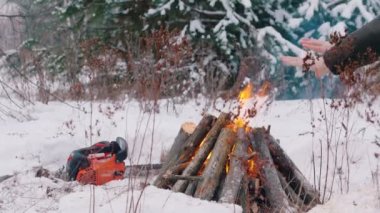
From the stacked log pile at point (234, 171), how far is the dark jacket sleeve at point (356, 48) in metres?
1.42

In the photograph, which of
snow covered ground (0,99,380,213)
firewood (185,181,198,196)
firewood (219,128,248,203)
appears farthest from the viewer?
firewood (185,181,198,196)

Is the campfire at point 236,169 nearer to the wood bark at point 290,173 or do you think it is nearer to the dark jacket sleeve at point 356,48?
the wood bark at point 290,173

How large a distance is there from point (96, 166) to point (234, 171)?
4.65ft

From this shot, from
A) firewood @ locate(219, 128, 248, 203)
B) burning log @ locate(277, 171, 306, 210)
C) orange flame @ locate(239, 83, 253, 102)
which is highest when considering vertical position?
orange flame @ locate(239, 83, 253, 102)

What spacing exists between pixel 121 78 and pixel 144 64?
2.41 m

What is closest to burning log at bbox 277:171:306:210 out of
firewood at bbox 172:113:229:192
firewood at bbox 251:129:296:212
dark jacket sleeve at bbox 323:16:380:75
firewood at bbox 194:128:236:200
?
firewood at bbox 251:129:296:212

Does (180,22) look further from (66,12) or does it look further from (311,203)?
(311,203)

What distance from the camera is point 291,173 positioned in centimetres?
397

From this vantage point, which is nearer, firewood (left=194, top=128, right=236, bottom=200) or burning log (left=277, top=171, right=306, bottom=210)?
firewood (left=194, top=128, right=236, bottom=200)

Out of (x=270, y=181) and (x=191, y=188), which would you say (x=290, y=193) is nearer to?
(x=270, y=181)

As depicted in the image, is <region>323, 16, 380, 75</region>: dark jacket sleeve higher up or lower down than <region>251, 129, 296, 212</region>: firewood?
higher up

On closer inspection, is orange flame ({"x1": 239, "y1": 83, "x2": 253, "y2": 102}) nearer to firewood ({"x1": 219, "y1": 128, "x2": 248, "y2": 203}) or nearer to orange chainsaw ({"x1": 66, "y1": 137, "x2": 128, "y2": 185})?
firewood ({"x1": 219, "y1": 128, "x2": 248, "y2": 203})

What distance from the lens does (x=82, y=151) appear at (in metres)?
4.62

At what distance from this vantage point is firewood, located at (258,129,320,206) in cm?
373
